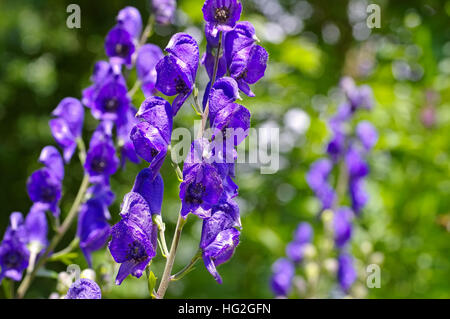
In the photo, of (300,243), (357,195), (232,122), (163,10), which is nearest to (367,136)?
(357,195)

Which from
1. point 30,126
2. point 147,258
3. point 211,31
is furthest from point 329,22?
point 147,258

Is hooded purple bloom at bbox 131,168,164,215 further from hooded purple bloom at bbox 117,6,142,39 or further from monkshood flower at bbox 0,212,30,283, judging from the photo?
hooded purple bloom at bbox 117,6,142,39

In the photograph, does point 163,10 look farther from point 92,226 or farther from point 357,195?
point 357,195

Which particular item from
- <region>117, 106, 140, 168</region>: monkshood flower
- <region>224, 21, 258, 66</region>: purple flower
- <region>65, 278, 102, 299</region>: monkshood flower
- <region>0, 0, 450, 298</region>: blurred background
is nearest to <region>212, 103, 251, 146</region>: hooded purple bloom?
<region>224, 21, 258, 66</region>: purple flower

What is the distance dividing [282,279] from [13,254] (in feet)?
3.86

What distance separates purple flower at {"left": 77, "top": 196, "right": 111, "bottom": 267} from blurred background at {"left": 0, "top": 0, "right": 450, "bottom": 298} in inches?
31.7

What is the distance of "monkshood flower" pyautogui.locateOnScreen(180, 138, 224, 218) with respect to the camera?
0.88 meters

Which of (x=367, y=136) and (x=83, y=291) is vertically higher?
(x=367, y=136)

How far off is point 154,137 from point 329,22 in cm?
313

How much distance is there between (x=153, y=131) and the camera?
0.92 meters

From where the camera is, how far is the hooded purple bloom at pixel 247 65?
97 cm

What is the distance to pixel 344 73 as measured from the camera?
2891 mm
